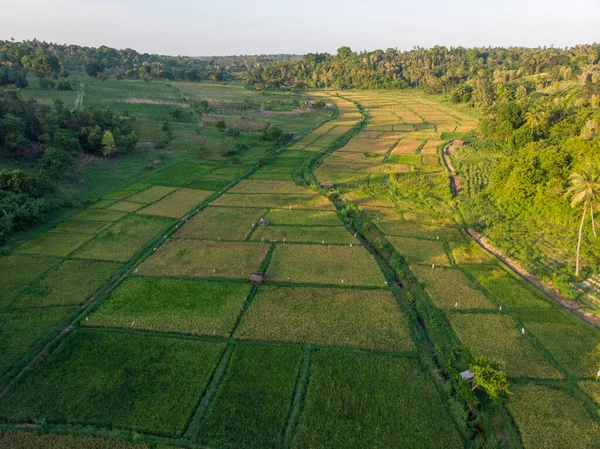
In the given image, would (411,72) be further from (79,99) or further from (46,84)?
(46,84)

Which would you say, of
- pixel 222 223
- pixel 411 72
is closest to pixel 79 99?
pixel 222 223

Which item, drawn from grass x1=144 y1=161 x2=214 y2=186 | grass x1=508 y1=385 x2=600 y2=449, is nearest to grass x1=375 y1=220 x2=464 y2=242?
grass x1=508 y1=385 x2=600 y2=449

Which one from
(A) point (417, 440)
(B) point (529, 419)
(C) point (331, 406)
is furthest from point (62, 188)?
(B) point (529, 419)

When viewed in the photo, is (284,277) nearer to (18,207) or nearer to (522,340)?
(522,340)

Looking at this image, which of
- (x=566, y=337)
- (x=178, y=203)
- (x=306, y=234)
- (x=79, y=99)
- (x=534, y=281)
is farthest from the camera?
(x=79, y=99)

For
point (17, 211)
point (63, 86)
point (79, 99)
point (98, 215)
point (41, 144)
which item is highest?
point (63, 86)
